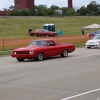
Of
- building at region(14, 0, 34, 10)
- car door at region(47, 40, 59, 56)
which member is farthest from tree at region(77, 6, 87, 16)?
car door at region(47, 40, 59, 56)

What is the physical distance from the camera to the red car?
72.9 ft

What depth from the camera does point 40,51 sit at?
22.5 m

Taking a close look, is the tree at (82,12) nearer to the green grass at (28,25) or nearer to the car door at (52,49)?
the green grass at (28,25)

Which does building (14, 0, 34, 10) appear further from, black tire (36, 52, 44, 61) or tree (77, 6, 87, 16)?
black tire (36, 52, 44, 61)

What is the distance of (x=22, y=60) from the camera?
76.1 ft

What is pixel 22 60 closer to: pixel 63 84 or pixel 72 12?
pixel 63 84

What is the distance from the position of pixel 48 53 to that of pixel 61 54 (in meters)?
1.64

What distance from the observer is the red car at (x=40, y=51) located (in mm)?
22234

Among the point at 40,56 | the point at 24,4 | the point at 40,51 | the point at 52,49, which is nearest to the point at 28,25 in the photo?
the point at 52,49

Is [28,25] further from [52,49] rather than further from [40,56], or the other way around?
[40,56]

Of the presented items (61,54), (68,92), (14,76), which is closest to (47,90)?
(68,92)

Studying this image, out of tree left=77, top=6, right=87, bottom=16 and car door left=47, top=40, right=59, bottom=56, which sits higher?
tree left=77, top=6, right=87, bottom=16

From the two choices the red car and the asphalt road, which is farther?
the red car

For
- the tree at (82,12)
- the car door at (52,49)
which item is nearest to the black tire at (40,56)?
the car door at (52,49)
